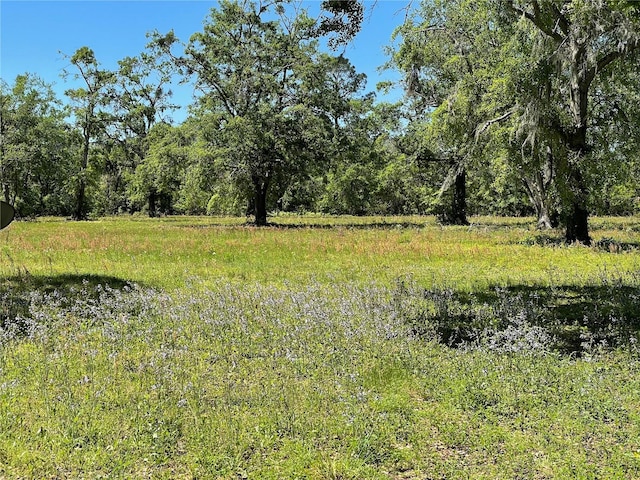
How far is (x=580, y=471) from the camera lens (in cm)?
353

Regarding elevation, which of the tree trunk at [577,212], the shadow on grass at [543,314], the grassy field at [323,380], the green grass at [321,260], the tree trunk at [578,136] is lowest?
the grassy field at [323,380]

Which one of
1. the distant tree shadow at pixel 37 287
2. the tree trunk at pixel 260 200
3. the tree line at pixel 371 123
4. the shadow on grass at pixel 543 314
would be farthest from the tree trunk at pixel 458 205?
the distant tree shadow at pixel 37 287

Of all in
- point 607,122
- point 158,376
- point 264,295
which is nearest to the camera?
point 158,376

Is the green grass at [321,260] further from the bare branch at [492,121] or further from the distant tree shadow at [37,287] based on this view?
the bare branch at [492,121]

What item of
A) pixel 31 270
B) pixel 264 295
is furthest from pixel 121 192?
pixel 264 295

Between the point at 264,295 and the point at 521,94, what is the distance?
1083cm

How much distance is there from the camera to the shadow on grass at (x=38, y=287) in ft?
26.8

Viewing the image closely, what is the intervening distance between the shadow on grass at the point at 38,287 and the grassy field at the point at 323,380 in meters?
0.08

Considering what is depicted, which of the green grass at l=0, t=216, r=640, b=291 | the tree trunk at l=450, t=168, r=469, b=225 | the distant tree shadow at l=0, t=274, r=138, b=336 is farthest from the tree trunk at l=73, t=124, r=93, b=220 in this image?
the distant tree shadow at l=0, t=274, r=138, b=336

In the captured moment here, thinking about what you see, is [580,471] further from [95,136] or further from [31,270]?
[95,136]

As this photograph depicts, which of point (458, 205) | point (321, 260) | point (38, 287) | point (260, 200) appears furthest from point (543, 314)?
point (458, 205)

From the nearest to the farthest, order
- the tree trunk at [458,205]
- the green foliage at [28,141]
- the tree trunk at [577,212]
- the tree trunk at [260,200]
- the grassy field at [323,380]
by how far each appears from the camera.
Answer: the grassy field at [323,380], the tree trunk at [577,212], the tree trunk at [260,200], the tree trunk at [458,205], the green foliage at [28,141]

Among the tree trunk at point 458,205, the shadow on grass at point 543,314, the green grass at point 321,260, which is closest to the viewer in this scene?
the shadow on grass at point 543,314

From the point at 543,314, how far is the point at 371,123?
28.5 meters
